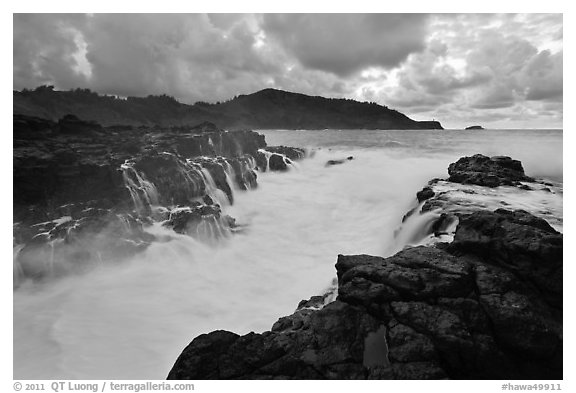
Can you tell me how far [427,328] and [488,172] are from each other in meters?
14.8

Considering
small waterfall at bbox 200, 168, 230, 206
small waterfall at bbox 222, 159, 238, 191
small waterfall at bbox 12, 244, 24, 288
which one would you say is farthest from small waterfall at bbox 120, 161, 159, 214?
small waterfall at bbox 222, 159, 238, 191

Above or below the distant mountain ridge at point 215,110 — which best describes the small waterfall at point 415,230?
below

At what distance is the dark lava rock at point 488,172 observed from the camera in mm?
14927

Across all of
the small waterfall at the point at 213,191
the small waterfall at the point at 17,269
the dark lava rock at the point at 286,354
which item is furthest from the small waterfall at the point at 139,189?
the dark lava rock at the point at 286,354

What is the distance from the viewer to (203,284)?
10.5 m

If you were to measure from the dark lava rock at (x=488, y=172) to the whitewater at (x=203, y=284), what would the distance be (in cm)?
114

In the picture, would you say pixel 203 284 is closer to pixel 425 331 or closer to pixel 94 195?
pixel 94 195

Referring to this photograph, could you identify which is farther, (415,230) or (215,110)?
(215,110)

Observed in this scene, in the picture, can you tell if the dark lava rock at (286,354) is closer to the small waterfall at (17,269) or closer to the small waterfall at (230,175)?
the small waterfall at (17,269)

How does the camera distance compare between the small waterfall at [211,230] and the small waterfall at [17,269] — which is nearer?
the small waterfall at [17,269]

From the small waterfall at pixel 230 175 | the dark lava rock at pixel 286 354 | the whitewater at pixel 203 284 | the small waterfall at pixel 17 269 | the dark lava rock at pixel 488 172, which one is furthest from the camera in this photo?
the small waterfall at pixel 230 175

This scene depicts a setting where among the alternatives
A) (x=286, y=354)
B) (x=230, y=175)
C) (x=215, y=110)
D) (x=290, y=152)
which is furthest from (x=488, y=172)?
(x=215, y=110)
